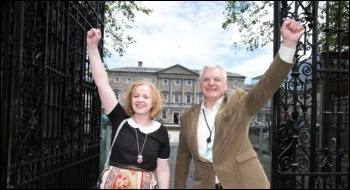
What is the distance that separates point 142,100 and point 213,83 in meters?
0.56

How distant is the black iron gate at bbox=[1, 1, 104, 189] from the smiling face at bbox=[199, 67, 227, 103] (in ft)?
4.81

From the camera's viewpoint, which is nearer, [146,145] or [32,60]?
[146,145]

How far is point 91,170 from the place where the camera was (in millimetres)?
5605

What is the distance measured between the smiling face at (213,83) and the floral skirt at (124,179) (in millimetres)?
753

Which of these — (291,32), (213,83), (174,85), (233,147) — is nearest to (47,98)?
(213,83)

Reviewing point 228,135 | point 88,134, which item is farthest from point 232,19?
point 228,135

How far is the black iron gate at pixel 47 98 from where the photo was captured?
114 inches

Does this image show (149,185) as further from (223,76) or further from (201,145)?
(223,76)

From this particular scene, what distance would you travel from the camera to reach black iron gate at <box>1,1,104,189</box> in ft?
9.48

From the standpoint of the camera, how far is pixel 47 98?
14.5ft

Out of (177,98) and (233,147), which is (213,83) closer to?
(233,147)

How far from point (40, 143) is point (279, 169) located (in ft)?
7.48

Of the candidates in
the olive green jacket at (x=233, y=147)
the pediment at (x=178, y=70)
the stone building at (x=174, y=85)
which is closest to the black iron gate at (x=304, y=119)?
the olive green jacket at (x=233, y=147)

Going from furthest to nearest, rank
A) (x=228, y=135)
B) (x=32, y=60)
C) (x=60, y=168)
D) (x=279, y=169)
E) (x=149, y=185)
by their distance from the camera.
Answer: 1. (x=60, y=168)
2. (x=32, y=60)
3. (x=279, y=169)
4. (x=228, y=135)
5. (x=149, y=185)
